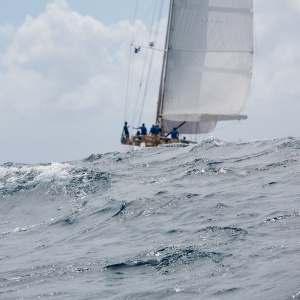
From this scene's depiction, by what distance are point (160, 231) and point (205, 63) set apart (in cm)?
3335

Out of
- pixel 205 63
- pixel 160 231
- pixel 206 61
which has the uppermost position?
pixel 206 61

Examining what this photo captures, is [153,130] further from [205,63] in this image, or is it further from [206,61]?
[206,61]

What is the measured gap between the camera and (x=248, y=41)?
4775 centimetres

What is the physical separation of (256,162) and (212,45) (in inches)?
908

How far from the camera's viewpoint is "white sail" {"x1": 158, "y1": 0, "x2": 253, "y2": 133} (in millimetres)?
46375

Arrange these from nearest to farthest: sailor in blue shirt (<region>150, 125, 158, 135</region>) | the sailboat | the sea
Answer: the sea
sailor in blue shirt (<region>150, 125, 158, 135</region>)
the sailboat

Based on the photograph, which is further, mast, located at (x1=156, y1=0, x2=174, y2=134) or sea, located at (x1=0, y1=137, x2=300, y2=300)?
mast, located at (x1=156, y1=0, x2=174, y2=134)

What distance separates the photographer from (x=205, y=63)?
156 feet

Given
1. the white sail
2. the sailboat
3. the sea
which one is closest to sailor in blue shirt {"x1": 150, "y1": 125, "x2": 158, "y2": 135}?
the sailboat

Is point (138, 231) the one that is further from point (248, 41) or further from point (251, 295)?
point (248, 41)

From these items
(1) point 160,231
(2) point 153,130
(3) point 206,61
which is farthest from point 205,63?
(1) point 160,231

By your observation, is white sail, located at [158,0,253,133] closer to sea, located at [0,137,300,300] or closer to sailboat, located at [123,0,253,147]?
sailboat, located at [123,0,253,147]

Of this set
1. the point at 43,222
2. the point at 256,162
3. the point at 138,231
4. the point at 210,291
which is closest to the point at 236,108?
the point at 256,162

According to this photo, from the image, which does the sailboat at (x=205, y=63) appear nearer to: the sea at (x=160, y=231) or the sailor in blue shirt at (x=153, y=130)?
the sailor in blue shirt at (x=153, y=130)
